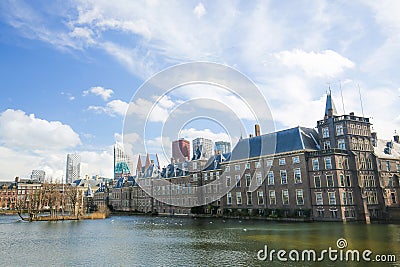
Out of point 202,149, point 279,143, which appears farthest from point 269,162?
point 202,149

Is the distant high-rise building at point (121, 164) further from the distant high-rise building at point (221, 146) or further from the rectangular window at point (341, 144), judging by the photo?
the rectangular window at point (341, 144)

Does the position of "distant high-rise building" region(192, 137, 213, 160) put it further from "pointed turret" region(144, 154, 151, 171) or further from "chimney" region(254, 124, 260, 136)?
"pointed turret" region(144, 154, 151, 171)

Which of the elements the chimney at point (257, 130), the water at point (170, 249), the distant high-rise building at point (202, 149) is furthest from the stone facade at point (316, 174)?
the water at point (170, 249)

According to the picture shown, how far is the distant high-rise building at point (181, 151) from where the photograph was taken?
9850 centimetres

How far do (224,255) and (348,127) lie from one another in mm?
38269

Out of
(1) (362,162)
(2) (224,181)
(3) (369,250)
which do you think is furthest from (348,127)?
→ (3) (369,250)

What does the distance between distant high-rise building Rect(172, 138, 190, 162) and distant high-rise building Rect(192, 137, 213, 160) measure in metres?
5.74

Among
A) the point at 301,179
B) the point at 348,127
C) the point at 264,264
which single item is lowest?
the point at 264,264

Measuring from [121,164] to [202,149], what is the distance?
9653cm

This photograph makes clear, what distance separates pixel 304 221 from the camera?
2052 inches

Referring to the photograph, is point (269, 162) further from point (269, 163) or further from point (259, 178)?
point (259, 178)

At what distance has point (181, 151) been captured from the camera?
98000 millimetres

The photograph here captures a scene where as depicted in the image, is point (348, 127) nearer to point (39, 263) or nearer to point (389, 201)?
point (389, 201)

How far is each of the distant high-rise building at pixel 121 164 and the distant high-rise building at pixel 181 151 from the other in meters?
57.2
